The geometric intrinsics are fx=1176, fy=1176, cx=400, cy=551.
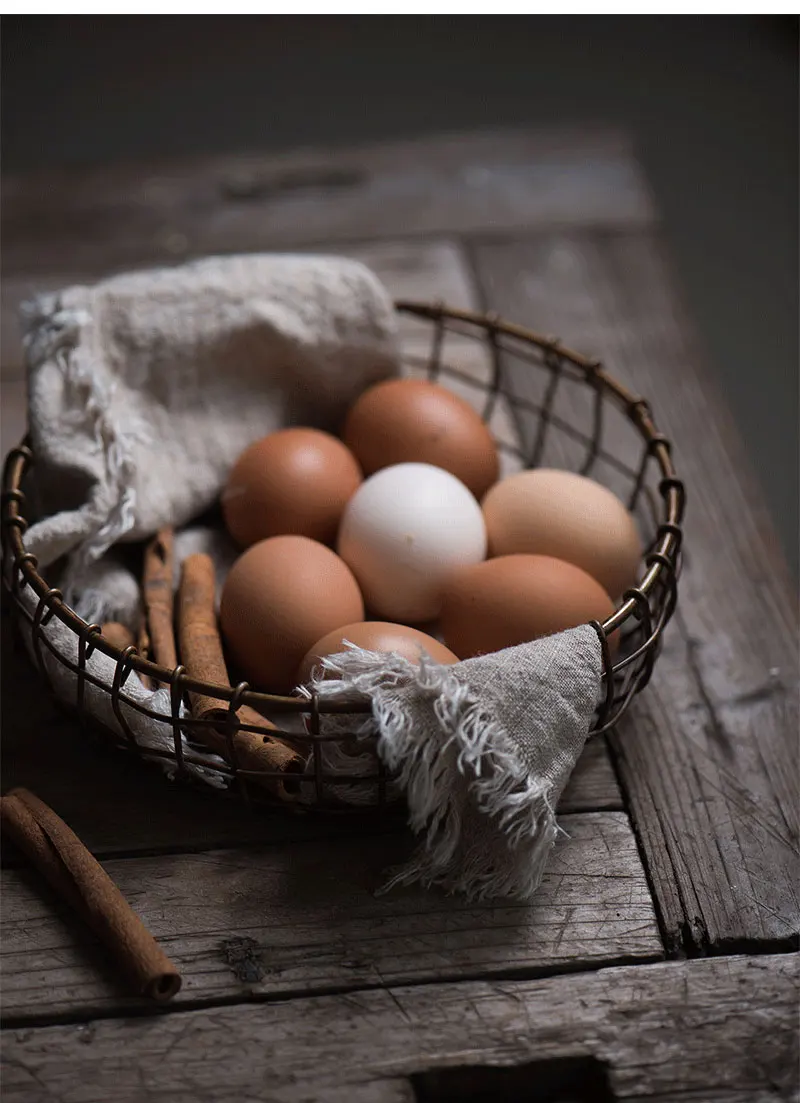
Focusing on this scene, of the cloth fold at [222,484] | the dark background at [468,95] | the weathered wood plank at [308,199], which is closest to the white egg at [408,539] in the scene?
the cloth fold at [222,484]

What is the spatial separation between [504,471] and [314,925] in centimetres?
43

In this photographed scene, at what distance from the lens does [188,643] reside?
782 millimetres

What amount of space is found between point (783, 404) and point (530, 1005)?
36.4 inches

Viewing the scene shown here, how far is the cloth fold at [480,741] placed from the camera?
0.66 meters

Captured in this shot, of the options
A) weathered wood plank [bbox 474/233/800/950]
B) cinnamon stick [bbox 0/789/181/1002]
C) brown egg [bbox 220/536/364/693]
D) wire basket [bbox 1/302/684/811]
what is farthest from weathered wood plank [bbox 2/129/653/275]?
cinnamon stick [bbox 0/789/181/1002]

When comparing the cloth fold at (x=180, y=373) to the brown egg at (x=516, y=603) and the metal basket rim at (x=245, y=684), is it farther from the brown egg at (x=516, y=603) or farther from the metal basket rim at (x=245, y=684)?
the brown egg at (x=516, y=603)

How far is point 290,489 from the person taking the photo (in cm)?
84

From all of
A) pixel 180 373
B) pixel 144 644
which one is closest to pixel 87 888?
pixel 144 644

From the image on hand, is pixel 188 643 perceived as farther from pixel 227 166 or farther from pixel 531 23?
pixel 531 23

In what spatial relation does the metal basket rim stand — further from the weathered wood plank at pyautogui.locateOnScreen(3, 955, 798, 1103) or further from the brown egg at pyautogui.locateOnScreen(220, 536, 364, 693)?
the weathered wood plank at pyautogui.locateOnScreen(3, 955, 798, 1103)

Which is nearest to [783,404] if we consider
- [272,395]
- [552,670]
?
[272,395]

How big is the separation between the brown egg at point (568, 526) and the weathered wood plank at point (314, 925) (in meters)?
0.19

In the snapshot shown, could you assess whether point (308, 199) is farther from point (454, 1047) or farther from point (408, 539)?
point (454, 1047)

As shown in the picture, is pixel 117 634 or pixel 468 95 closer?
pixel 117 634
